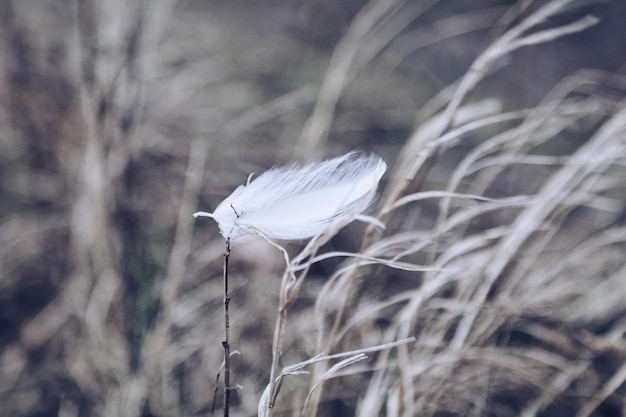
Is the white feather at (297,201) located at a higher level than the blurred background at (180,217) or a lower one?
lower

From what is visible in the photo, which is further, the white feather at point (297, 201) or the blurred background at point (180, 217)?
the blurred background at point (180, 217)

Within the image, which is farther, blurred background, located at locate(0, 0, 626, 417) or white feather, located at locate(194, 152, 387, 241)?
blurred background, located at locate(0, 0, 626, 417)

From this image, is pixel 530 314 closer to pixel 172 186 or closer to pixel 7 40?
pixel 172 186

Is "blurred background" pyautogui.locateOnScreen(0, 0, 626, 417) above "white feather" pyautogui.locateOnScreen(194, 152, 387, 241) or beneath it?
above


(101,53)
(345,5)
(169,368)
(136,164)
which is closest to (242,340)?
(169,368)
